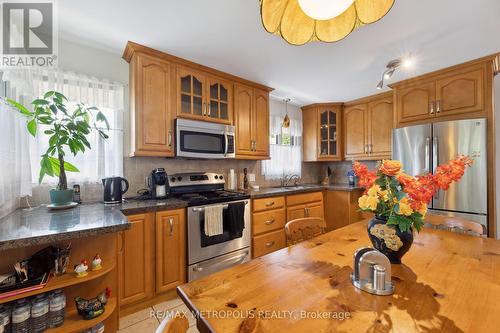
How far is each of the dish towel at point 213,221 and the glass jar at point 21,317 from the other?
1.17 meters

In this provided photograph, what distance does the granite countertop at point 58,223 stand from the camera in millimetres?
988

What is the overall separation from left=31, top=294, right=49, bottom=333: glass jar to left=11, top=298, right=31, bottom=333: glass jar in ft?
0.06

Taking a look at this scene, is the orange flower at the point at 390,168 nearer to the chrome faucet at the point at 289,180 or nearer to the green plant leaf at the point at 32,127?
the green plant leaf at the point at 32,127

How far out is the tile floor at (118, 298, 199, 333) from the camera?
62.1 inches

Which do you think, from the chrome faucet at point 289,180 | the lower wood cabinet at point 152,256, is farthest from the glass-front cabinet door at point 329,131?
the lower wood cabinet at point 152,256

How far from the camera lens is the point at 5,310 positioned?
A: 1.02 meters

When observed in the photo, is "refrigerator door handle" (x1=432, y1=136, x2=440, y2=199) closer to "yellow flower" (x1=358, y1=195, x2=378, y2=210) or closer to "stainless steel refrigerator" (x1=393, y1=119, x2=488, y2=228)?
"stainless steel refrigerator" (x1=393, y1=119, x2=488, y2=228)

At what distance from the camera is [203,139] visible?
2.34 metres

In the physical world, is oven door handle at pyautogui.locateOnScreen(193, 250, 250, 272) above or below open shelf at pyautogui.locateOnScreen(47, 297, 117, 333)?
below

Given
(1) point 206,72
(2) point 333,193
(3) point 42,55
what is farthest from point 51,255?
(2) point 333,193

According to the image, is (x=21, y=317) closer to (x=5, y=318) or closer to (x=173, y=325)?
(x=5, y=318)

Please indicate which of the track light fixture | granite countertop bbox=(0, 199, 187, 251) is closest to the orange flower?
granite countertop bbox=(0, 199, 187, 251)

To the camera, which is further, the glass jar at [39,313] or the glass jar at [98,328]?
the glass jar at [98,328]

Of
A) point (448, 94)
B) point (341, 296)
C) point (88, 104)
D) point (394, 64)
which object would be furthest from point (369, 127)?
point (88, 104)
